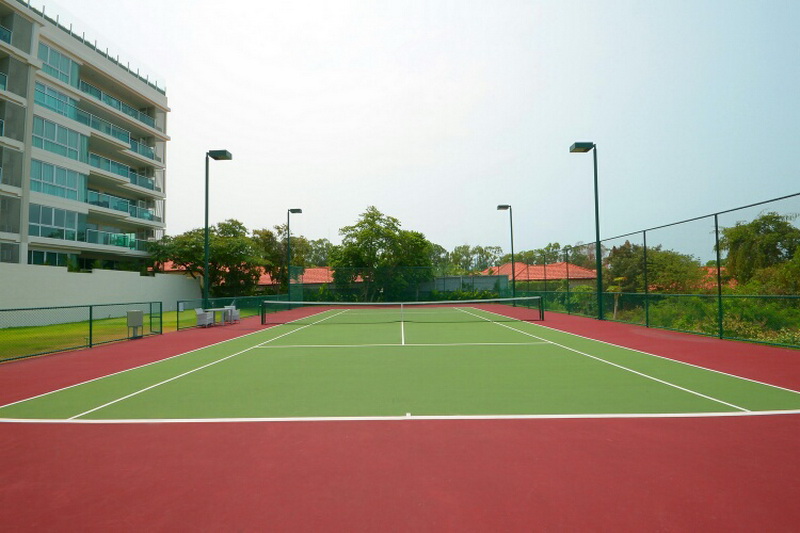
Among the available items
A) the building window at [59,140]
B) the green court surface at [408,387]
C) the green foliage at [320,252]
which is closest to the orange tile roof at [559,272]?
the green court surface at [408,387]

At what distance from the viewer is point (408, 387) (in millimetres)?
7656

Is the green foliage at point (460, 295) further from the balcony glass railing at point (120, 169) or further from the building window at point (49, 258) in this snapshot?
the balcony glass railing at point (120, 169)

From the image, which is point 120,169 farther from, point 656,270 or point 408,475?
point 408,475

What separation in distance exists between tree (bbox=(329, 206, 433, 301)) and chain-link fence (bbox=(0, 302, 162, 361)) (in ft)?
55.2

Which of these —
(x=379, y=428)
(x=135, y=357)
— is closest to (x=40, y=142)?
(x=135, y=357)

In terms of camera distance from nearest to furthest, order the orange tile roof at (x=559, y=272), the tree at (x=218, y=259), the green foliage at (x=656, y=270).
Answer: the green foliage at (x=656, y=270)
the orange tile roof at (x=559, y=272)
the tree at (x=218, y=259)

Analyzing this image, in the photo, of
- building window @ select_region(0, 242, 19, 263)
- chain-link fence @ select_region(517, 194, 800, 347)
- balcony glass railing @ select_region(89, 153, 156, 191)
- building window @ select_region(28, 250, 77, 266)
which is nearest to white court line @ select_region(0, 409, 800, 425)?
chain-link fence @ select_region(517, 194, 800, 347)

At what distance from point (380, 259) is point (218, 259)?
14858mm

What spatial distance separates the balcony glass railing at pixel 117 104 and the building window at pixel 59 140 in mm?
5317

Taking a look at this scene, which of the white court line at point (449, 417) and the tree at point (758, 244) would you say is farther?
the tree at point (758, 244)

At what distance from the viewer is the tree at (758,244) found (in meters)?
12.0

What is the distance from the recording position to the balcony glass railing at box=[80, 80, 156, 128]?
36.5 meters

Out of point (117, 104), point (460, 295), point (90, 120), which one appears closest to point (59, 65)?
point (90, 120)

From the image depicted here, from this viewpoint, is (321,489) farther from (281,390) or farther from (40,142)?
(40,142)
